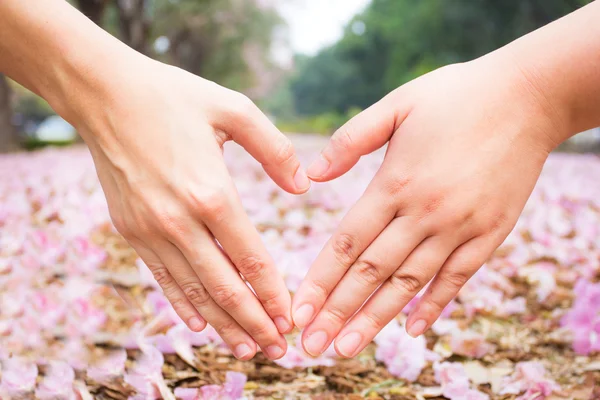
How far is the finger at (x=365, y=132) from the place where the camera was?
1.17 metres

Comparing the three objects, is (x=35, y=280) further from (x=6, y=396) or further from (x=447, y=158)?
(x=447, y=158)

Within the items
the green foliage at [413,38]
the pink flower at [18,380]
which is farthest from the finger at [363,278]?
the green foliage at [413,38]

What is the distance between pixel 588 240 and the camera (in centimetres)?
260

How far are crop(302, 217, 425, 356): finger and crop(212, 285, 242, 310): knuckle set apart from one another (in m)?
0.23

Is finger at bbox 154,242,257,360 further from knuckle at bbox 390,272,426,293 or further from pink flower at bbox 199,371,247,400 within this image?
knuckle at bbox 390,272,426,293

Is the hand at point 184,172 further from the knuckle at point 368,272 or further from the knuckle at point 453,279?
the knuckle at point 453,279

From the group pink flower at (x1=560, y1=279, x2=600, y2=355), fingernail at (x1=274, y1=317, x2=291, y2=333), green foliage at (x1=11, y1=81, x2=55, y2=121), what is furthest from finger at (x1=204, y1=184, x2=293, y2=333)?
green foliage at (x1=11, y1=81, x2=55, y2=121)

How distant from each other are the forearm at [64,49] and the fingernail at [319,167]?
1.63 feet

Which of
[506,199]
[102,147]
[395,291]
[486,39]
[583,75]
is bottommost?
[395,291]

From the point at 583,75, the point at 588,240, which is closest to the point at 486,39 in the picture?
the point at 588,240

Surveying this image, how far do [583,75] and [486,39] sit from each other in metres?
16.9

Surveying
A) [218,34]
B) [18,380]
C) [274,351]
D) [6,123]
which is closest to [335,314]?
[274,351]

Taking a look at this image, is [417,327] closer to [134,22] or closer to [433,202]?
[433,202]

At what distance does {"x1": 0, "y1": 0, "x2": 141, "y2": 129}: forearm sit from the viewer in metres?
1.08
